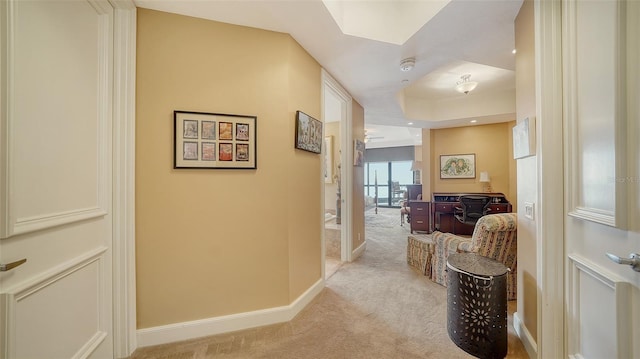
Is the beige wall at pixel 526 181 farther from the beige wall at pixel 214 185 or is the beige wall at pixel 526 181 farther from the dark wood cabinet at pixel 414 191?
the dark wood cabinet at pixel 414 191

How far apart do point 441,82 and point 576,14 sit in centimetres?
310

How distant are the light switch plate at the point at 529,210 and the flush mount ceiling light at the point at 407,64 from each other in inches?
66.4

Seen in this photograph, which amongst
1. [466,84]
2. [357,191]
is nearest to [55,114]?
[357,191]

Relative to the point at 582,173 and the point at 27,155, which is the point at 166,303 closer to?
the point at 27,155

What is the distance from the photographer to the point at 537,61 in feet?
4.69

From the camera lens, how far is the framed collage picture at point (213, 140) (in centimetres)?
185

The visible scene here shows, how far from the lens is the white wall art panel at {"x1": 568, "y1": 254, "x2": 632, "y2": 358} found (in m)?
0.94

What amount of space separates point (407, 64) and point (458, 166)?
406cm

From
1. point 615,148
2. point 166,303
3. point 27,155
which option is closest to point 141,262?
point 166,303

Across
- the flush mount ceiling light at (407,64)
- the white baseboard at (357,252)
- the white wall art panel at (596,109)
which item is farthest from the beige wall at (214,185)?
the white wall art panel at (596,109)

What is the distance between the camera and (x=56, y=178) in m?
1.23

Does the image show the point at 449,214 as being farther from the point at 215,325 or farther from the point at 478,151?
the point at 215,325

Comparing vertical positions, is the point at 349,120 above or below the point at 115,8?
Answer: below

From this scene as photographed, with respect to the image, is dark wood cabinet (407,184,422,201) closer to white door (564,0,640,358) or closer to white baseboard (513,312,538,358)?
white baseboard (513,312,538,358)
